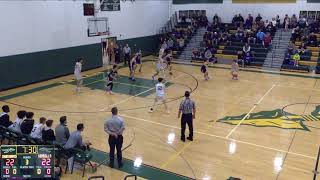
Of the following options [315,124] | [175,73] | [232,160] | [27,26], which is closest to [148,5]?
[175,73]

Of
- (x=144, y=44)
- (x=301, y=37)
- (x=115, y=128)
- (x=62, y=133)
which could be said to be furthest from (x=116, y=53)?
(x=115, y=128)

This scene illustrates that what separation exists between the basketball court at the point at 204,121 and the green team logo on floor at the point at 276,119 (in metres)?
0.04

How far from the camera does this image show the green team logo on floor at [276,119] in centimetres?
1338

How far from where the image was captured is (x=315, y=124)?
1359 centimetres

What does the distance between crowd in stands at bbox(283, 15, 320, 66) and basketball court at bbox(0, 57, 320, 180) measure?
9.14 ft

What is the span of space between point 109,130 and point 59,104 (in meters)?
7.62

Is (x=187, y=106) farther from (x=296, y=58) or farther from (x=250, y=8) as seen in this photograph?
(x=250, y=8)

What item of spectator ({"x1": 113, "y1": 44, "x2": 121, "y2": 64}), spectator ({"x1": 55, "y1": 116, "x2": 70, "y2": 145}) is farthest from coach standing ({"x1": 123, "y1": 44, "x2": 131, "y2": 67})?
spectator ({"x1": 55, "y1": 116, "x2": 70, "y2": 145})

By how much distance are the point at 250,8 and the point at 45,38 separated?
19212 mm

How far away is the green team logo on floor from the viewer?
1338 centimetres

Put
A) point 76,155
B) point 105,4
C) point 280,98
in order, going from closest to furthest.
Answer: point 76,155, point 280,98, point 105,4

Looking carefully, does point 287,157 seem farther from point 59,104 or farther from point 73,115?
point 59,104

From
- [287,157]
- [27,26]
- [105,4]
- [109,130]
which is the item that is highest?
[105,4]

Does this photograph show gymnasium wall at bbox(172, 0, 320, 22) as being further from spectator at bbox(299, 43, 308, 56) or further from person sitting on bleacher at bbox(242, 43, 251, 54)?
person sitting on bleacher at bbox(242, 43, 251, 54)
